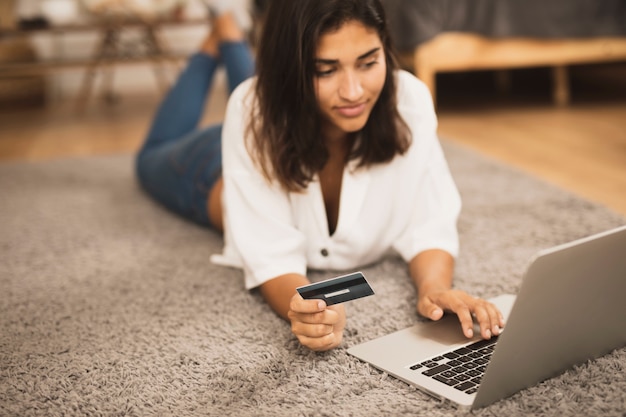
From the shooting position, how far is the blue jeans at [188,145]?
1.51m

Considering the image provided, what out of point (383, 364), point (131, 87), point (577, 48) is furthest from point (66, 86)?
point (383, 364)

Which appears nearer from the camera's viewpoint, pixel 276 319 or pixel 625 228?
pixel 625 228

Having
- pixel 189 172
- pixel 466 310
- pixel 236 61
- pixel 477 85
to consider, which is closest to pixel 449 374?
pixel 466 310

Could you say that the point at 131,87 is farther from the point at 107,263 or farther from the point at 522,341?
the point at 522,341

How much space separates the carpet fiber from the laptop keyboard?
32 millimetres

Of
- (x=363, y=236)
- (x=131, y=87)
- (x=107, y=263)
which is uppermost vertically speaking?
(x=363, y=236)

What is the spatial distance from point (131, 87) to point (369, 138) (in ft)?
12.2

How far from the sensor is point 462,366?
81 centimetres

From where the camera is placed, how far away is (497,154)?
7.07 feet

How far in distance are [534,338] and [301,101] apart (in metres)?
0.50

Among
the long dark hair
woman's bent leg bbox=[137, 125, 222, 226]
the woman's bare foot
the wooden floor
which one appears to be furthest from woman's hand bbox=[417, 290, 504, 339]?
the woman's bare foot

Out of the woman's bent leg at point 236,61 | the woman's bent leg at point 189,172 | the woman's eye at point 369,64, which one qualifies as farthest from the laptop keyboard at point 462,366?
the woman's bent leg at point 236,61

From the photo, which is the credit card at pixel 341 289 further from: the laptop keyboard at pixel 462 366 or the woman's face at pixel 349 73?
the woman's face at pixel 349 73

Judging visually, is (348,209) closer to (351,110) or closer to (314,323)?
(351,110)
